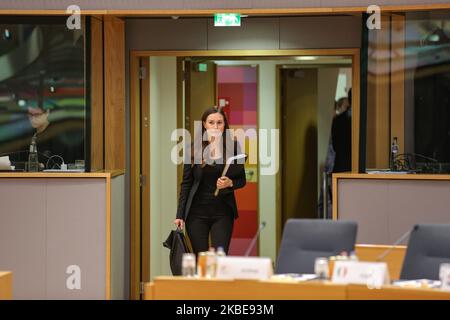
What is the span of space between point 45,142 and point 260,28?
6.64ft

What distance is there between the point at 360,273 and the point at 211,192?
3177 mm

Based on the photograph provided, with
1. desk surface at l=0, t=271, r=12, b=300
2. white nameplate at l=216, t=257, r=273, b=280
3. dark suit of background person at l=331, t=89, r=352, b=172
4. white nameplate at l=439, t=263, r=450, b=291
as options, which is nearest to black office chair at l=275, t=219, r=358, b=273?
white nameplate at l=439, t=263, r=450, b=291

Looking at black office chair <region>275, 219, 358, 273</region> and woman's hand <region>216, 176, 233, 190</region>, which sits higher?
woman's hand <region>216, 176, 233, 190</region>

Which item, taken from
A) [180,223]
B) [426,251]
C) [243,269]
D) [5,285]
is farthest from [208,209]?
[243,269]

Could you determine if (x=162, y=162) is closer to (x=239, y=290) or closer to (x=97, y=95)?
(x=97, y=95)

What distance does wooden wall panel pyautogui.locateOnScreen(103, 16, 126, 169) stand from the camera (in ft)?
26.3

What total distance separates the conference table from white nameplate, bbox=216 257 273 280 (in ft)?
A: 0.23

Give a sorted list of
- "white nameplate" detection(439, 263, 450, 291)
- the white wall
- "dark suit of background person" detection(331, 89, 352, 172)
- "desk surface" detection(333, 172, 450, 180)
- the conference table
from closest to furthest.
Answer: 1. the conference table
2. "white nameplate" detection(439, 263, 450, 291)
3. "desk surface" detection(333, 172, 450, 180)
4. the white wall
5. "dark suit of background person" detection(331, 89, 352, 172)

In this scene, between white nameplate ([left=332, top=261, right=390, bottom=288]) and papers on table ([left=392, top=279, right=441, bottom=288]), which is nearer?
white nameplate ([left=332, top=261, right=390, bottom=288])

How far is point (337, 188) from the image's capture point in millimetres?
7512

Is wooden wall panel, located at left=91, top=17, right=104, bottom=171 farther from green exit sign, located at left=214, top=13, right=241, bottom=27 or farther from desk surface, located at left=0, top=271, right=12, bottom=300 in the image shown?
desk surface, located at left=0, top=271, right=12, bottom=300

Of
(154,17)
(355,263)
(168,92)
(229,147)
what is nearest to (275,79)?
(168,92)

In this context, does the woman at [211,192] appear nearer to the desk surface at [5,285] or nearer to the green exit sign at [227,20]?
the green exit sign at [227,20]

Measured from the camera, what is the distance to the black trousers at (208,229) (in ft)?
23.1
